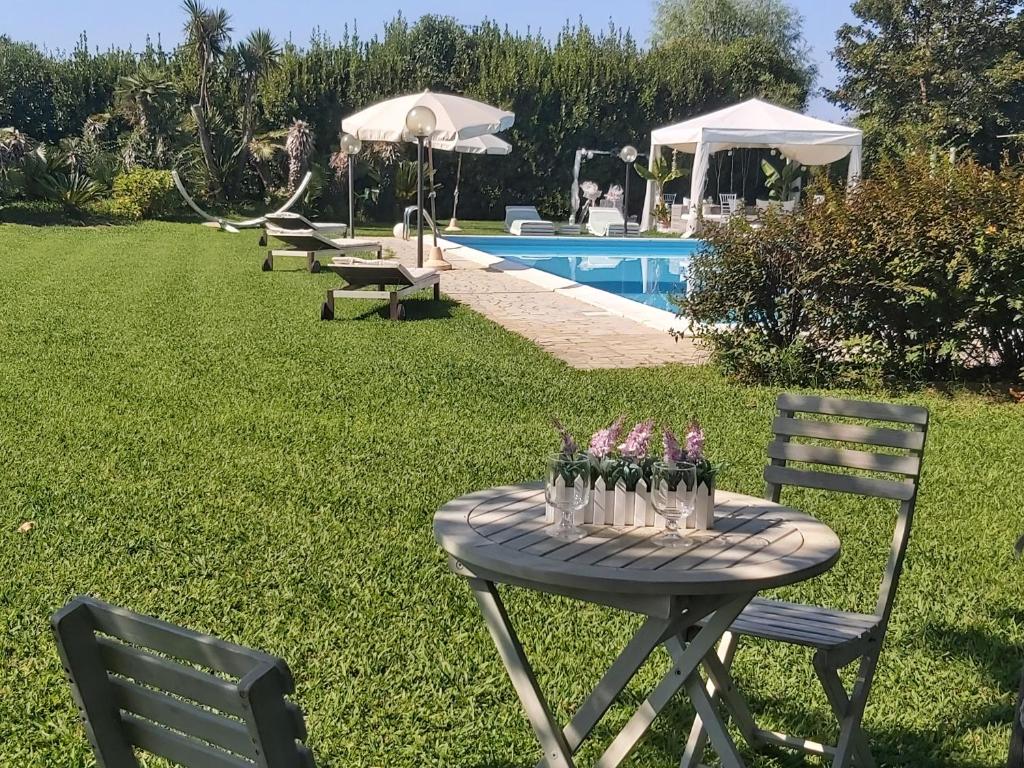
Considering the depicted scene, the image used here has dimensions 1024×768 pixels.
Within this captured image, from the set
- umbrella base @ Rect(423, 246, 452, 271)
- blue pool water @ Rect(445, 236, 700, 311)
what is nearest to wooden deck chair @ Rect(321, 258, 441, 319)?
umbrella base @ Rect(423, 246, 452, 271)

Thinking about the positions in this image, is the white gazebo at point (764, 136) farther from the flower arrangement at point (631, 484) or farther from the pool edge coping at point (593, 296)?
the flower arrangement at point (631, 484)

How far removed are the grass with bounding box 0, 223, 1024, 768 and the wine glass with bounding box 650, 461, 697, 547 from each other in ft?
2.82

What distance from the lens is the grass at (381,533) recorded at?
3229mm

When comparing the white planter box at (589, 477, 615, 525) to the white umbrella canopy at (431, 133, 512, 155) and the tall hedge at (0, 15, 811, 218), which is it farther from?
the tall hedge at (0, 15, 811, 218)

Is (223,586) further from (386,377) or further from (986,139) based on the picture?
(986,139)

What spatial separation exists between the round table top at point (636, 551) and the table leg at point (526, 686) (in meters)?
0.12

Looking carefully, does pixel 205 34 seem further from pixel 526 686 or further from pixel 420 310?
pixel 526 686

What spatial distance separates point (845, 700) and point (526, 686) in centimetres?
89

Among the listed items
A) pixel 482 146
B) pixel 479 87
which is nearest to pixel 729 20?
pixel 479 87

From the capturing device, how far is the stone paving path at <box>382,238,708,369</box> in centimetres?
932

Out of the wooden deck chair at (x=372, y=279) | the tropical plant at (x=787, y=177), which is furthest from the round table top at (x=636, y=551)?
the tropical plant at (x=787, y=177)

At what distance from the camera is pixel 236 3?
100 ft

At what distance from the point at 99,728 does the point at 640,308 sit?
11.0 metres

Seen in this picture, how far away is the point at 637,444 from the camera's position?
8.80 feet
